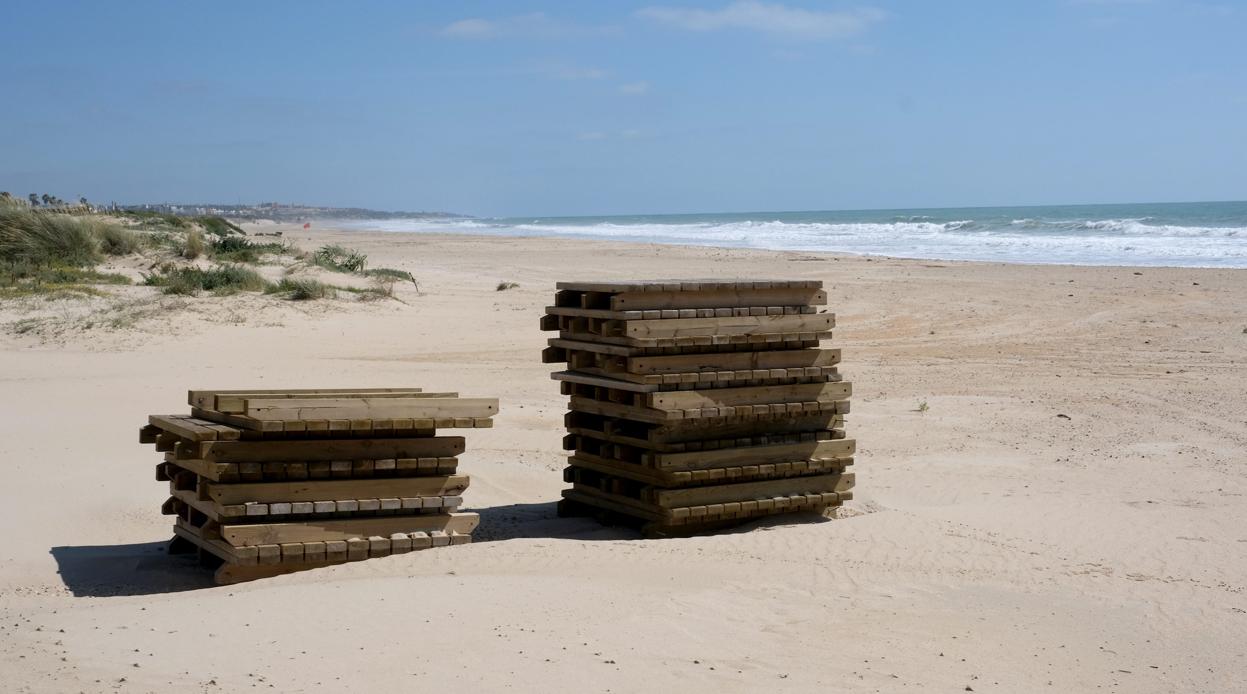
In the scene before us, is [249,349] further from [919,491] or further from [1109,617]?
[1109,617]

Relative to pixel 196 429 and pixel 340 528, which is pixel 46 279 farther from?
pixel 340 528

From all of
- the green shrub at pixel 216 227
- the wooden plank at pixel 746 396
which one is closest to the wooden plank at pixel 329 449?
the wooden plank at pixel 746 396

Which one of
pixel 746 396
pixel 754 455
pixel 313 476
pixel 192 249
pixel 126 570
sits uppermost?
pixel 192 249

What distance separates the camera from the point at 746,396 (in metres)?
8.95

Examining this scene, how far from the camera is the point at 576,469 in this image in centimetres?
973


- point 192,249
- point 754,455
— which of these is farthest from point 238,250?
point 754,455

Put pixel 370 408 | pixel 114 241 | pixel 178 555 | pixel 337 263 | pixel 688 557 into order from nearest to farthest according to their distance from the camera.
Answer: pixel 370 408, pixel 688 557, pixel 178 555, pixel 114 241, pixel 337 263

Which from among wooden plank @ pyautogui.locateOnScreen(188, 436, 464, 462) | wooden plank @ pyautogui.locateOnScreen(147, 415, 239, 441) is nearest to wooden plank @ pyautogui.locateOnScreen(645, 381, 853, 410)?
wooden plank @ pyautogui.locateOnScreen(188, 436, 464, 462)

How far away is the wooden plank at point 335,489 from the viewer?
24.8 ft

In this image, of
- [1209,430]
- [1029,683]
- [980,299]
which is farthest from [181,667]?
[980,299]

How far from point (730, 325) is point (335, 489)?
2890 millimetres

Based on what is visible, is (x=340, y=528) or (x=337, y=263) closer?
(x=340, y=528)

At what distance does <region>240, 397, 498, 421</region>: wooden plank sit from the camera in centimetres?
746

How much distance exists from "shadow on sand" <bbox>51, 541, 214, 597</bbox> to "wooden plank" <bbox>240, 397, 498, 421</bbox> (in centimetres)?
123
